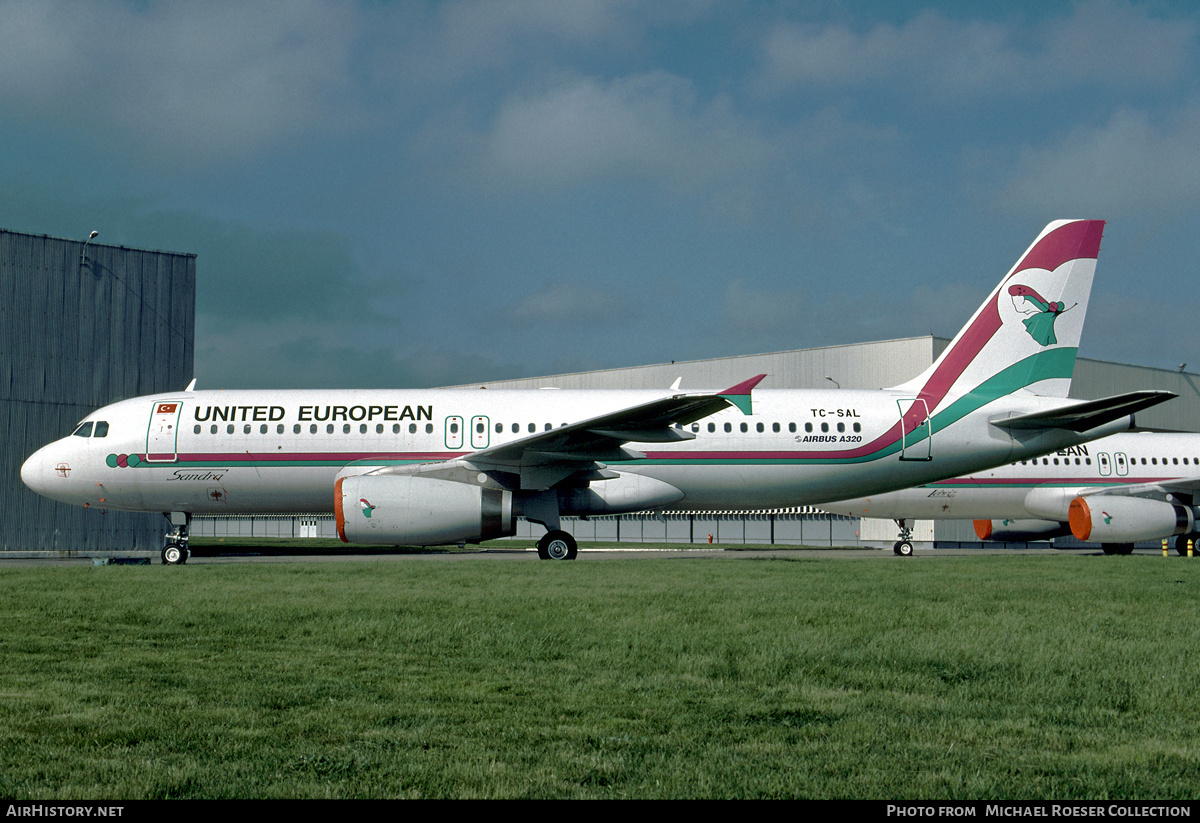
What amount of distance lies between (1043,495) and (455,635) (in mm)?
23296

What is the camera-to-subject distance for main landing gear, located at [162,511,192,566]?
64.0ft

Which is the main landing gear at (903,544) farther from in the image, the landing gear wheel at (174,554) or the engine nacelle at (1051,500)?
the landing gear wheel at (174,554)

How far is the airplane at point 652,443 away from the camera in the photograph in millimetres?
19766

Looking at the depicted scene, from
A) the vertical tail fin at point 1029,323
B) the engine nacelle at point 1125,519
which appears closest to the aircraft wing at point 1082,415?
the vertical tail fin at point 1029,323

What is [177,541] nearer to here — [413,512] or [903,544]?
[413,512]

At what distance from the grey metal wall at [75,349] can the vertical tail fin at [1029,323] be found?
2264cm

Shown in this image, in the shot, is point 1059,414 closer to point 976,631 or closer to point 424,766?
point 976,631

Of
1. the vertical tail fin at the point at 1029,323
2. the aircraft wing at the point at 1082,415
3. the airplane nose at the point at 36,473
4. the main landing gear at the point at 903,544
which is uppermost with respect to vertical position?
the vertical tail fin at the point at 1029,323

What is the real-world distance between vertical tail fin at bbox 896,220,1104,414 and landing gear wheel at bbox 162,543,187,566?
611 inches

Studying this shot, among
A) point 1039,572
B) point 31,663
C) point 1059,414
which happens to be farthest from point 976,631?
point 1059,414

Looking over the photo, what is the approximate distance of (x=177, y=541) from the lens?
Answer: 20.0 m

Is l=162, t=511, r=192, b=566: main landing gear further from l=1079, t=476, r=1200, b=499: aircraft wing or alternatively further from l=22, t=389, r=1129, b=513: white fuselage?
l=1079, t=476, r=1200, b=499: aircraft wing

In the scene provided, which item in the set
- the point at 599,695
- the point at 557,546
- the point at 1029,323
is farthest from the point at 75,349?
the point at 599,695

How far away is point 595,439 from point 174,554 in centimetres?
886
